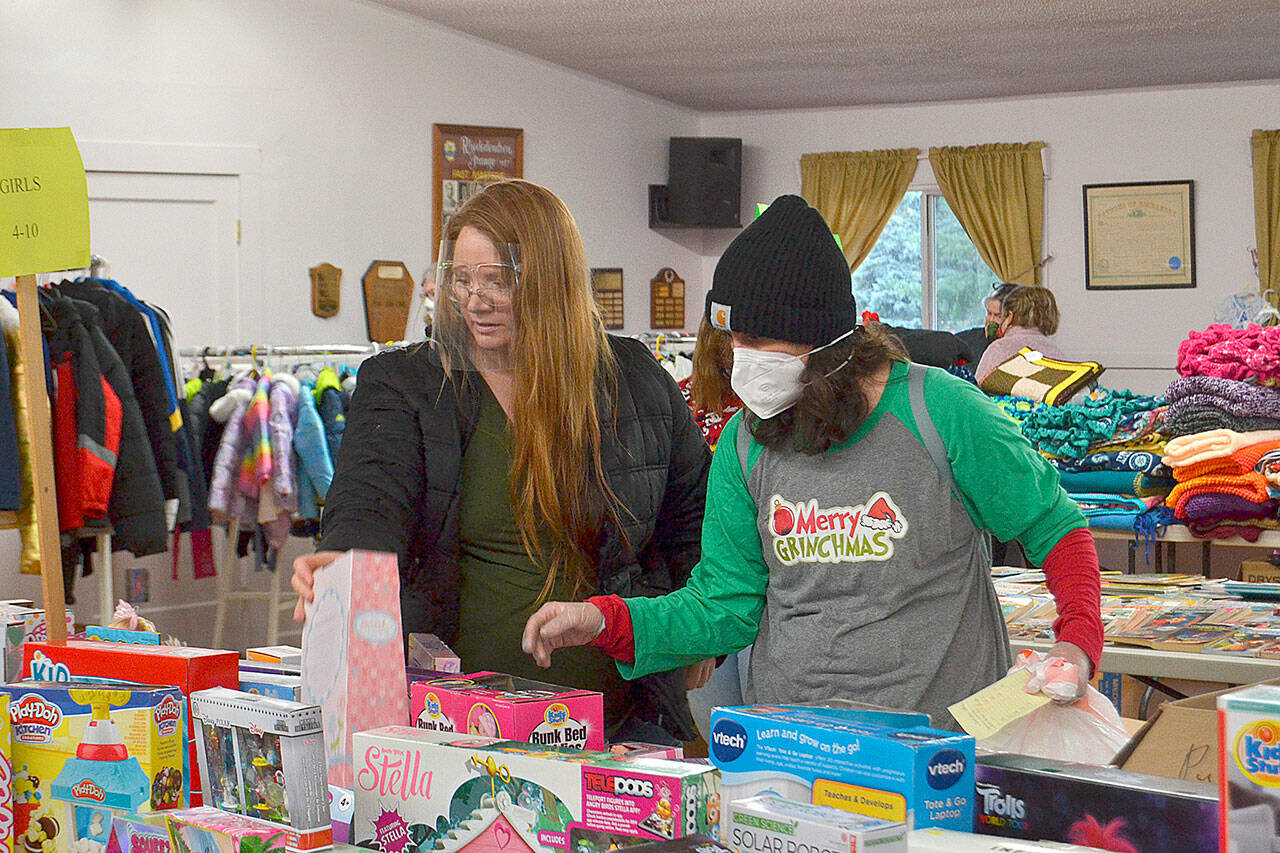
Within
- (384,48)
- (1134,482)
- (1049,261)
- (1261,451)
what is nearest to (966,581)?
(1261,451)

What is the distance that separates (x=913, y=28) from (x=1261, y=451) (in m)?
4.34

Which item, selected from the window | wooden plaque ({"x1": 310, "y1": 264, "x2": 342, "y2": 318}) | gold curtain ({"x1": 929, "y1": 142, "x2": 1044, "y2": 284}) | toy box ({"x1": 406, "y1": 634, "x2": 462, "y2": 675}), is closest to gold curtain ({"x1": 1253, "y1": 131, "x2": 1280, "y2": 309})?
gold curtain ({"x1": 929, "y1": 142, "x2": 1044, "y2": 284})

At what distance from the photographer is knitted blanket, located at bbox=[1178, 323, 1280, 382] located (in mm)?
3500

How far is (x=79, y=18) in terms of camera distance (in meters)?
6.16

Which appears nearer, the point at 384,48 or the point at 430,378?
the point at 430,378

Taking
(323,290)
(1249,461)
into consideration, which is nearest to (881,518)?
(1249,461)

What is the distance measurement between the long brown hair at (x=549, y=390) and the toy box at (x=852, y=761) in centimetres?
74

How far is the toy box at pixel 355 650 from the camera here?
1.29 meters

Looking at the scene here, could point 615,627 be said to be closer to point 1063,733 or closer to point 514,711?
point 514,711

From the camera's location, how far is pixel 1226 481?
348 centimetres

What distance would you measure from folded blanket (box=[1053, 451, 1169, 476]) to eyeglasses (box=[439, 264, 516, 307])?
253cm

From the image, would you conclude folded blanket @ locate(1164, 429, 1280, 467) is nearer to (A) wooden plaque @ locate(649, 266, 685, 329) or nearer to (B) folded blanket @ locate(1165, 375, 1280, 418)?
(B) folded blanket @ locate(1165, 375, 1280, 418)

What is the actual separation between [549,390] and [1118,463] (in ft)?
8.74

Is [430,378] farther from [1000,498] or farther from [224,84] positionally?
[224,84]
